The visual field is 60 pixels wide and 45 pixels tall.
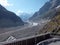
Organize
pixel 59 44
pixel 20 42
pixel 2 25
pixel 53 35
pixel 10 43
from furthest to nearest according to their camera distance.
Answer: pixel 2 25 < pixel 53 35 < pixel 20 42 < pixel 10 43 < pixel 59 44

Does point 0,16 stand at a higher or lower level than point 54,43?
higher

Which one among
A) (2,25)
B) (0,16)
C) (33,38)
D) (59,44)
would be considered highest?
(0,16)

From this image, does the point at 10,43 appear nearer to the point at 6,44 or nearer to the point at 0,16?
the point at 6,44

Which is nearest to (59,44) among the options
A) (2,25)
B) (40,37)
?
(40,37)

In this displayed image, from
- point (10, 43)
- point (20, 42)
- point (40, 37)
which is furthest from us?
point (40, 37)

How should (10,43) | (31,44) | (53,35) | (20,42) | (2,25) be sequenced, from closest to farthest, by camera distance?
(10,43), (20,42), (31,44), (53,35), (2,25)

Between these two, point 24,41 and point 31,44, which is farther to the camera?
point 31,44

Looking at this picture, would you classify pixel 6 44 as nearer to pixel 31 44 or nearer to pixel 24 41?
pixel 24 41

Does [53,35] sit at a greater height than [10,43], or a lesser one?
greater

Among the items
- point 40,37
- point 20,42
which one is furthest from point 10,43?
point 40,37
